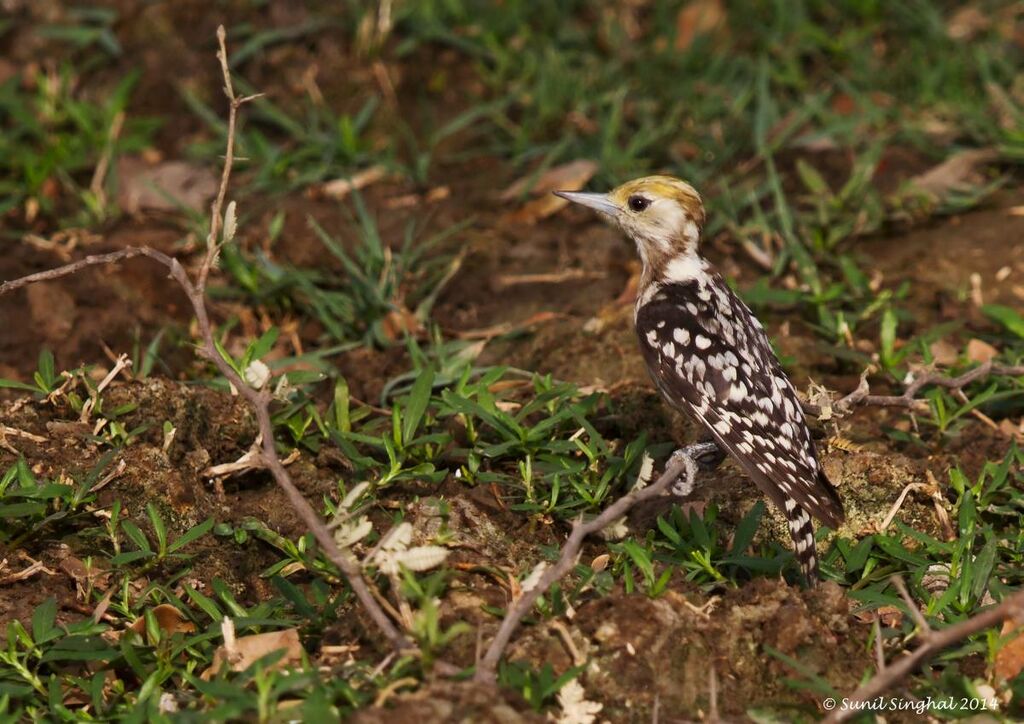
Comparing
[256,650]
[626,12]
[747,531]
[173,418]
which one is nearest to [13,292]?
[173,418]

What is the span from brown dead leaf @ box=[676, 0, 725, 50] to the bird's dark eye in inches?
120

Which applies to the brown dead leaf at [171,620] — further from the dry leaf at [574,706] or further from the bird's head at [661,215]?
the bird's head at [661,215]

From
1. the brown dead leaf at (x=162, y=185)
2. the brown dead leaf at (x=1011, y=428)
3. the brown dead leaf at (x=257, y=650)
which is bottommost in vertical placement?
the brown dead leaf at (x=1011, y=428)

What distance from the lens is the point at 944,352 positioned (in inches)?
238

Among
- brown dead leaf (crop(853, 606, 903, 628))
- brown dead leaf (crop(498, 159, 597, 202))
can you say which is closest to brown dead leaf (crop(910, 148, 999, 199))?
brown dead leaf (crop(498, 159, 597, 202))

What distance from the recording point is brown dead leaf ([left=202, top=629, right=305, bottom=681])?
13.4ft

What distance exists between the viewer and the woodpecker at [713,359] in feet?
15.1

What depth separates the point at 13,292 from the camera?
6.23m

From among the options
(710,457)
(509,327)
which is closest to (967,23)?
(509,327)

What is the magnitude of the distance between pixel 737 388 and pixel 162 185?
3.79m

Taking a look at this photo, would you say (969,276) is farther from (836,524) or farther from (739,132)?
(836,524)

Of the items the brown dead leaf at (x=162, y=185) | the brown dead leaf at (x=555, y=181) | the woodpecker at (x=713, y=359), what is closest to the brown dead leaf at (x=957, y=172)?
the brown dead leaf at (x=555, y=181)

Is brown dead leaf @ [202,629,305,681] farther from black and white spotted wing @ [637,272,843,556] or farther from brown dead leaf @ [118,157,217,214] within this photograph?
brown dead leaf @ [118,157,217,214]

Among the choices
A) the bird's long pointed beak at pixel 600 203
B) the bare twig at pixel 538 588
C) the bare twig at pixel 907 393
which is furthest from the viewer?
the bird's long pointed beak at pixel 600 203
